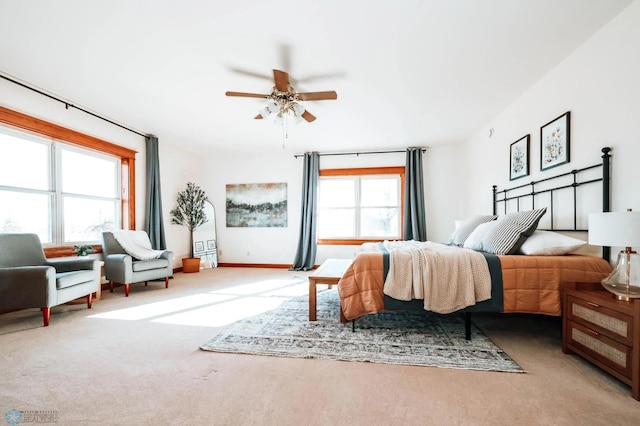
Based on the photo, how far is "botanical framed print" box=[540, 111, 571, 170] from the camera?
8.04ft

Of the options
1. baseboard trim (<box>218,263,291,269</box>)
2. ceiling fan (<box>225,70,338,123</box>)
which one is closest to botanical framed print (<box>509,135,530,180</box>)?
ceiling fan (<box>225,70,338,123</box>)

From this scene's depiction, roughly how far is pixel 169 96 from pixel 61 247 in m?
2.31

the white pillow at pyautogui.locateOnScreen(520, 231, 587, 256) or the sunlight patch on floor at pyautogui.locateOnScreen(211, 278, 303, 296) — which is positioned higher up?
the white pillow at pyautogui.locateOnScreen(520, 231, 587, 256)

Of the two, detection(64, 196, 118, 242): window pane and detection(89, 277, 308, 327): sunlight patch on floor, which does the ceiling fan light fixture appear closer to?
detection(89, 277, 308, 327): sunlight patch on floor

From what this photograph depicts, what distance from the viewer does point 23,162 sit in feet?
10.2

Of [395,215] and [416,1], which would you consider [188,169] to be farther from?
[416,1]

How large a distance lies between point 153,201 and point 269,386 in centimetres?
421

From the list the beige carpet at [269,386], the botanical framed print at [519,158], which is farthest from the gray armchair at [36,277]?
the botanical framed print at [519,158]

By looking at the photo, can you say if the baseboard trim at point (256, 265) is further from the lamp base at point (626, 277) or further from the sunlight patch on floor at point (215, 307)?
the lamp base at point (626, 277)

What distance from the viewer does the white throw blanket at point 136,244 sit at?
3.71 m

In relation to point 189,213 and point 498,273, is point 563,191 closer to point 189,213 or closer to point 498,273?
point 498,273

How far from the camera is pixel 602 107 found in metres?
2.09

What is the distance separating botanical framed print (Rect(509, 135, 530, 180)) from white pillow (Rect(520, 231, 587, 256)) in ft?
3.93

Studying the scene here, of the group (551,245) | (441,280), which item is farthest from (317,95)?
(551,245)
